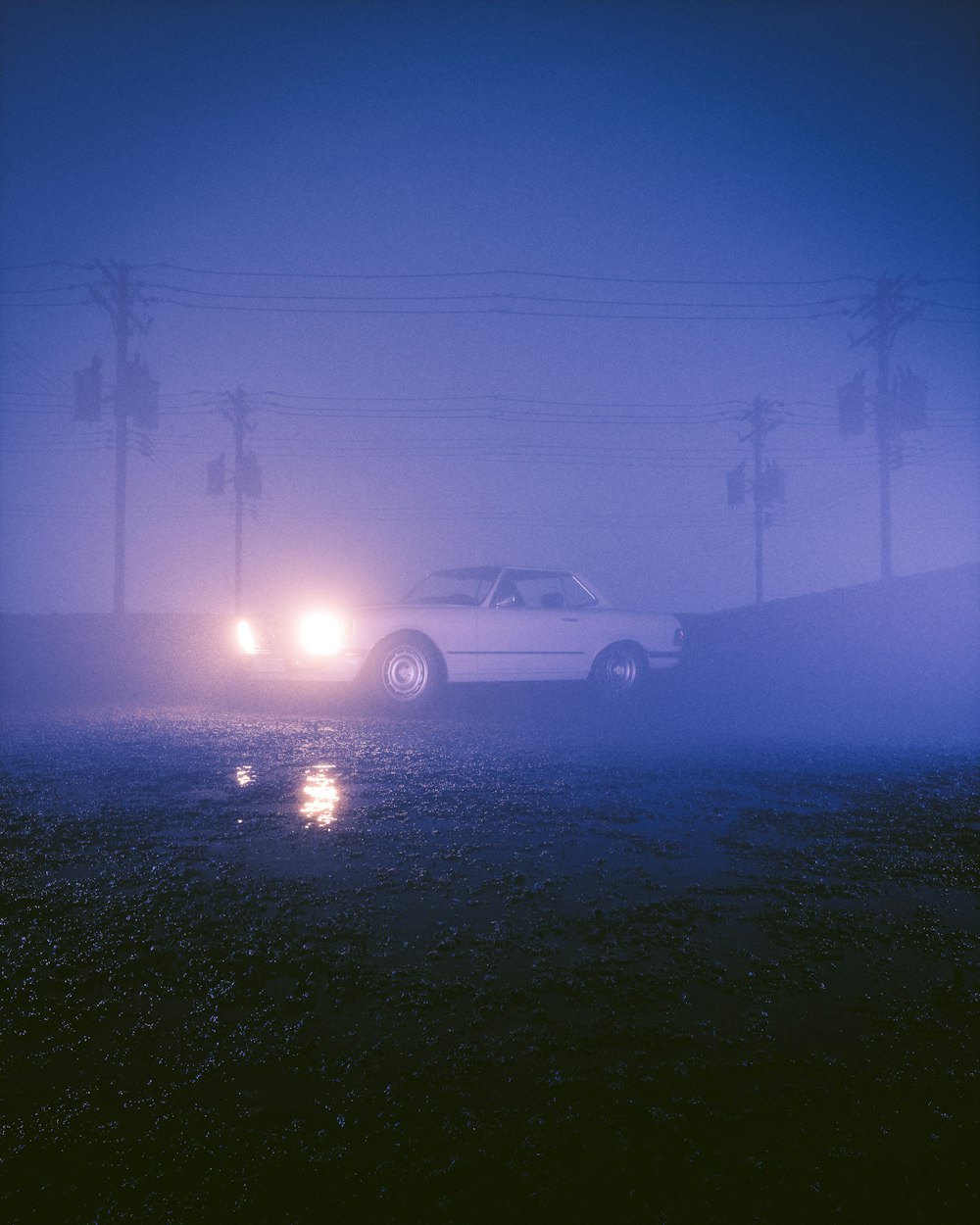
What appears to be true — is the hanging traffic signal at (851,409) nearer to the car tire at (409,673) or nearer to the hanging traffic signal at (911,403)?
the hanging traffic signal at (911,403)

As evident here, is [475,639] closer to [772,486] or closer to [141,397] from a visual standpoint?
[141,397]

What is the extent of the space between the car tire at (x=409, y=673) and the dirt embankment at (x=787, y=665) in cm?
182

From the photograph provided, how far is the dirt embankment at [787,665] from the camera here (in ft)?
24.8

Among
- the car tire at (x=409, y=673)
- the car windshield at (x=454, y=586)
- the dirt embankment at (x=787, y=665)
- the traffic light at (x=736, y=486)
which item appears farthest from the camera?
the traffic light at (x=736, y=486)

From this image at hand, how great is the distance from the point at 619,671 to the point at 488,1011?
7914 millimetres

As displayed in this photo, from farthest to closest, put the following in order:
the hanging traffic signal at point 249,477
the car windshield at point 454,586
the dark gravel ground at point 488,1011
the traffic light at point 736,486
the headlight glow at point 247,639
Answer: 1. the traffic light at point 736,486
2. the hanging traffic signal at point 249,477
3. the car windshield at point 454,586
4. the headlight glow at point 247,639
5. the dark gravel ground at point 488,1011

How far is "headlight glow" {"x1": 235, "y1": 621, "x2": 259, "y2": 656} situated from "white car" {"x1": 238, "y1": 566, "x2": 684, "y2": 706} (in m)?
0.01

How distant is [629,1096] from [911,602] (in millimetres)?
15655

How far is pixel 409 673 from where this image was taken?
8.16 m

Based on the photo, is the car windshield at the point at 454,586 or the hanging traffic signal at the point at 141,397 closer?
the car windshield at the point at 454,586

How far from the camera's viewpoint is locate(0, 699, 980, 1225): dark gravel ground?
120cm

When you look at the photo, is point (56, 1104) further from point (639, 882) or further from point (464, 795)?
point (464, 795)

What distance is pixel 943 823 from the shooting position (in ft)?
11.4

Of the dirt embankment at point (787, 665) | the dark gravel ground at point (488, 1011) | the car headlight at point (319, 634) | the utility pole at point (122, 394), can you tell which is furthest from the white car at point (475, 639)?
the utility pole at point (122, 394)
